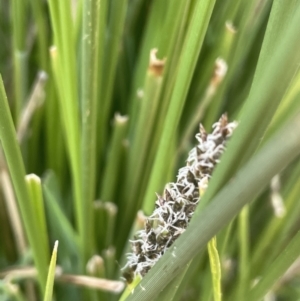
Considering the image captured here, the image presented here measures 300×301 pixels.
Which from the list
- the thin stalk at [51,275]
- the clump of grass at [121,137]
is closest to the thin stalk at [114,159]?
the clump of grass at [121,137]

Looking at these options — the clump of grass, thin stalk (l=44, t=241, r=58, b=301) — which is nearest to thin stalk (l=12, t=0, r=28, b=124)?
the clump of grass

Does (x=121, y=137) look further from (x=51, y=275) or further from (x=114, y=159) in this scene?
(x=51, y=275)

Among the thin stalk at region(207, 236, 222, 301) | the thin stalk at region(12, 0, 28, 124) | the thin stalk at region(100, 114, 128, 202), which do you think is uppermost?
the thin stalk at region(12, 0, 28, 124)

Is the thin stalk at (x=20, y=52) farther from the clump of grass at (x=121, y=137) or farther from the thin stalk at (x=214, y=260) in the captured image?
the thin stalk at (x=214, y=260)

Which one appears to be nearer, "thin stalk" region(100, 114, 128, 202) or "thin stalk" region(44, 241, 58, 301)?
"thin stalk" region(44, 241, 58, 301)

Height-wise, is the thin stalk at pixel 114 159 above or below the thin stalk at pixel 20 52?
below

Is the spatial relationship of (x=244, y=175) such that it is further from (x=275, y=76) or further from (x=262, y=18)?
(x=262, y=18)

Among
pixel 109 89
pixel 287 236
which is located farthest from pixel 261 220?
pixel 109 89

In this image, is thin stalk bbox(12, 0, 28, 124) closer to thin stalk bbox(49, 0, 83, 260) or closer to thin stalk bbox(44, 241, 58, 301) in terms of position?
thin stalk bbox(49, 0, 83, 260)

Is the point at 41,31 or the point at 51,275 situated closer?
the point at 51,275

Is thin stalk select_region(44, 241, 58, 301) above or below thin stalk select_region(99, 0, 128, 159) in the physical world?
below

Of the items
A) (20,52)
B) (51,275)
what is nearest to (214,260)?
(51,275)
